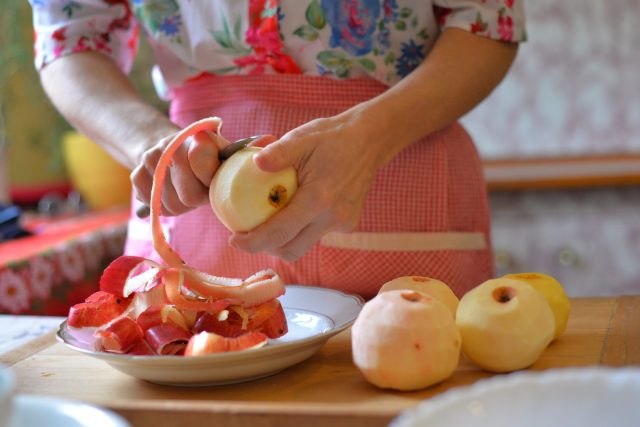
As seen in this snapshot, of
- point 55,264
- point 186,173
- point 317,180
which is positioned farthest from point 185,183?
point 55,264

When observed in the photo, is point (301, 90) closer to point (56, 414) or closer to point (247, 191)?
point (247, 191)

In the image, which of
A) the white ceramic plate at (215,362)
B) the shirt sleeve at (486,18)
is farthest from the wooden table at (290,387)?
the shirt sleeve at (486,18)

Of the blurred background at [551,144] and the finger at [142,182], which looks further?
the blurred background at [551,144]

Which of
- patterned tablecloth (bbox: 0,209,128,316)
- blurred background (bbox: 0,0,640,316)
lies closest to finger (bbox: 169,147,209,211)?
patterned tablecloth (bbox: 0,209,128,316)

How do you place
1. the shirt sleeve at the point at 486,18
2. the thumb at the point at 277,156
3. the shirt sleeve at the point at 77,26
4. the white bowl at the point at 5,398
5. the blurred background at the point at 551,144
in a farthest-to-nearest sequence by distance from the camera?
the blurred background at the point at 551,144 < the shirt sleeve at the point at 77,26 < the shirt sleeve at the point at 486,18 < the thumb at the point at 277,156 < the white bowl at the point at 5,398

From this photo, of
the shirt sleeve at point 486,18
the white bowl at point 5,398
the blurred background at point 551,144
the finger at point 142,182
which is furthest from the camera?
the blurred background at point 551,144

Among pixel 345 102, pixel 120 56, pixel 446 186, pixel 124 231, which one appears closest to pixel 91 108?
pixel 120 56

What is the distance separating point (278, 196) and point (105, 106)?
0.39 meters

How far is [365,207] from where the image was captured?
3.35 ft

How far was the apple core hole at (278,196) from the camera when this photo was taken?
28.9 inches

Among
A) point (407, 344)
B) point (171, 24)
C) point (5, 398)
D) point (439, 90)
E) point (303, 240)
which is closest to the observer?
point (5, 398)

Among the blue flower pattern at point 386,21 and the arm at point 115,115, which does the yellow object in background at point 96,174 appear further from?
the blue flower pattern at point 386,21

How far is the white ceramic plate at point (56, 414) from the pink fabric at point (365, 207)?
54 cm

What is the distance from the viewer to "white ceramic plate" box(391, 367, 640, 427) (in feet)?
1.42
